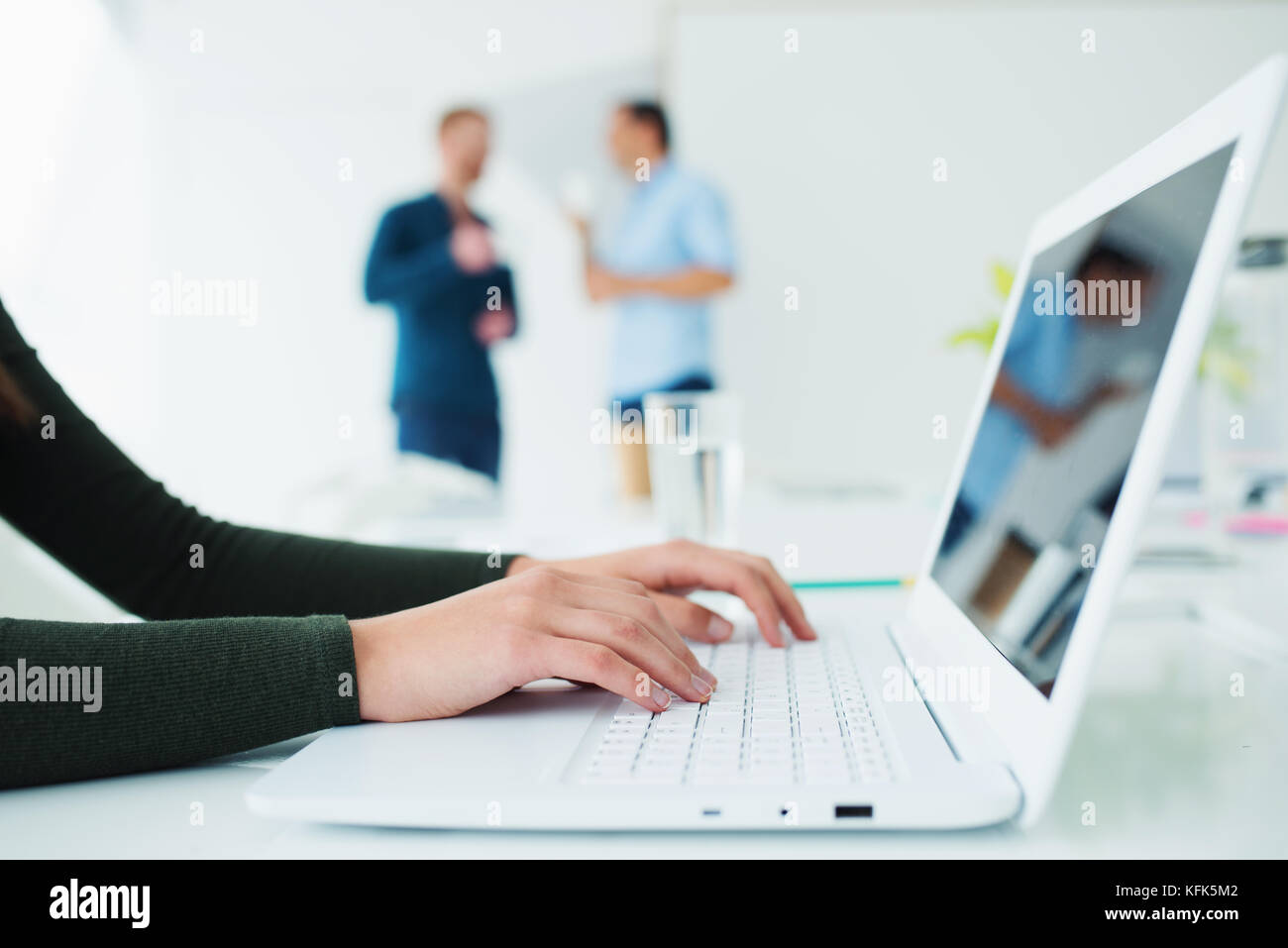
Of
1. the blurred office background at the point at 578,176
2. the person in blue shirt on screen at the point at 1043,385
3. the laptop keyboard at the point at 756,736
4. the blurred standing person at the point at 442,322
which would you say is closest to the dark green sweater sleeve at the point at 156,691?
the laptop keyboard at the point at 756,736

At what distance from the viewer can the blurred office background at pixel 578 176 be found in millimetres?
3818

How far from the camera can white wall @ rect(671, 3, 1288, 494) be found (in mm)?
3826

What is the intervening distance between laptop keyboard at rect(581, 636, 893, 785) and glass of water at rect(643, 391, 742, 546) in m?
0.38

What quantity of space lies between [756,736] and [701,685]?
0.23 ft

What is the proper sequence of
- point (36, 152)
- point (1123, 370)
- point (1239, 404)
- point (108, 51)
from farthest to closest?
point (108, 51) → point (36, 152) → point (1239, 404) → point (1123, 370)

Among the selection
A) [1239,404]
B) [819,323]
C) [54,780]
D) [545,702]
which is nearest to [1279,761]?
[545,702]

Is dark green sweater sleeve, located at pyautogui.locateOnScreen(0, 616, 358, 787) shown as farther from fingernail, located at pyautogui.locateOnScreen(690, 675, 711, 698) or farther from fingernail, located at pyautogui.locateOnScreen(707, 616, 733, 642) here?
fingernail, located at pyautogui.locateOnScreen(707, 616, 733, 642)

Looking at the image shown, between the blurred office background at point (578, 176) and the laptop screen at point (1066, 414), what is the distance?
3.11 metres

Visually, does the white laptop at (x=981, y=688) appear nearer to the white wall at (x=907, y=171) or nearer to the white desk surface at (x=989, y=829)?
the white desk surface at (x=989, y=829)

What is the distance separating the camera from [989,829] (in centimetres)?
39

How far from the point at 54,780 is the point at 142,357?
4030 millimetres

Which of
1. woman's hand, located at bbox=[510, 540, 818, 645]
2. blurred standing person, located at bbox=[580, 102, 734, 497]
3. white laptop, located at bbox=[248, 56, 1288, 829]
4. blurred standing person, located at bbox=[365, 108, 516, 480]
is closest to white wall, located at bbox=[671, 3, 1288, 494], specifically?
blurred standing person, located at bbox=[580, 102, 734, 497]

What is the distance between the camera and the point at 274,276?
404 cm
